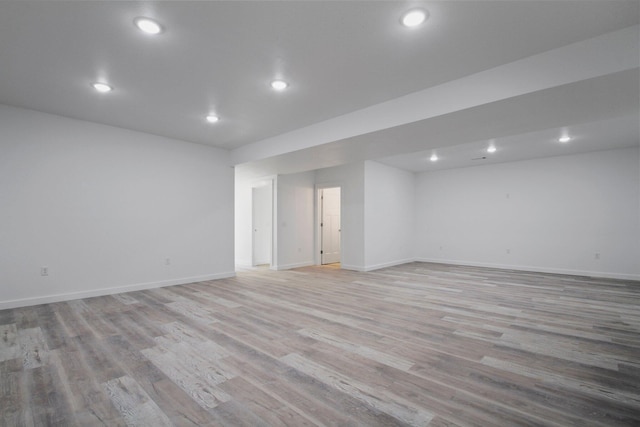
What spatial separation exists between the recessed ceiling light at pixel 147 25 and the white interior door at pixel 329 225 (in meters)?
6.12

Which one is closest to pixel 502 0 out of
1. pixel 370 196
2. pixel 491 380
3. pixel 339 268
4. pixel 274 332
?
pixel 491 380

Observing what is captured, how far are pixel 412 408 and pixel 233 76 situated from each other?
Answer: 10.6 ft

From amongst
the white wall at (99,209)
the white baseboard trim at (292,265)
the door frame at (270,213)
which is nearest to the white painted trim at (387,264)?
the white baseboard trim at (292,265)

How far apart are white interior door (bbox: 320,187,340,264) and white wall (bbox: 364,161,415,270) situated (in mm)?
1597

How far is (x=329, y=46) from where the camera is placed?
253cm

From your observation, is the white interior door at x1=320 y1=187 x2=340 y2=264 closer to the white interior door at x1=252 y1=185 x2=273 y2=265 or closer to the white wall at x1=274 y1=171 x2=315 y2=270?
the white wall at x1=274 y1=171 x2=315 y2=270

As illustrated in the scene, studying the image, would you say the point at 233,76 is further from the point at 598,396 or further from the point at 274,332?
the point at 598,396

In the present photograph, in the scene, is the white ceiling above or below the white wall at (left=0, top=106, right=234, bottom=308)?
above

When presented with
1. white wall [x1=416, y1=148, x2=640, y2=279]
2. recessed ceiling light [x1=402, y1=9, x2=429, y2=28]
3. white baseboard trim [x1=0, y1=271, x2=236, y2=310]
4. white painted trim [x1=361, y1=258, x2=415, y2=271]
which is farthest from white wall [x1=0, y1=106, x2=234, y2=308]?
white wall [x1=416, y1=148, x2=640, y2=279]

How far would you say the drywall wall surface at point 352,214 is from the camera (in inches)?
276

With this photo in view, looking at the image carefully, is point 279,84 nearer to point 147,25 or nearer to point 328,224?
point 147,25

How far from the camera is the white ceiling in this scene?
2.12 meters

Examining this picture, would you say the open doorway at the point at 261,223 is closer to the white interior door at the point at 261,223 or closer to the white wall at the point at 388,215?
the white interior door at the point at 261,223

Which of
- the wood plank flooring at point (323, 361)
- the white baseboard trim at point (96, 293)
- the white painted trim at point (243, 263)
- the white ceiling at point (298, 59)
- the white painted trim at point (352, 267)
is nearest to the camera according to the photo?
the wood plank flooring at point (323, 361)
